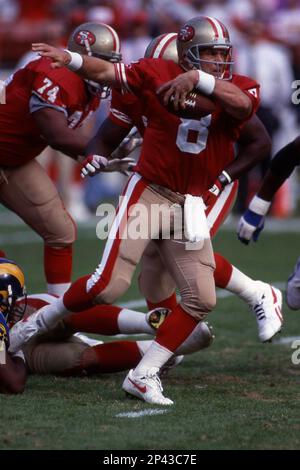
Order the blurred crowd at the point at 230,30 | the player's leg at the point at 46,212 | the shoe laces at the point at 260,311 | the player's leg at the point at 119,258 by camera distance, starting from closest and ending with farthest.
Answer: the player's leg at the point at 119,258
the shoe laces at the point at 260,311
the player's leg at the point at 46,212
the blurred crowd at the point at 230,30

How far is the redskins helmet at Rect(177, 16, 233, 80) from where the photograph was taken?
433 cm

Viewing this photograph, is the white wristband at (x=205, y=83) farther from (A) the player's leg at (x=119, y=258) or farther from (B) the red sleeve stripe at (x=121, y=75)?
(A) the player's leg at (x=119, y=258)

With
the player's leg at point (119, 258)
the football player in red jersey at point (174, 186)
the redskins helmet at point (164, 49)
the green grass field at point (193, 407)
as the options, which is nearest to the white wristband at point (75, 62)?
the football player in red jersey at point (174, 186)

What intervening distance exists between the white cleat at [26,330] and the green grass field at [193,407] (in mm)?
184

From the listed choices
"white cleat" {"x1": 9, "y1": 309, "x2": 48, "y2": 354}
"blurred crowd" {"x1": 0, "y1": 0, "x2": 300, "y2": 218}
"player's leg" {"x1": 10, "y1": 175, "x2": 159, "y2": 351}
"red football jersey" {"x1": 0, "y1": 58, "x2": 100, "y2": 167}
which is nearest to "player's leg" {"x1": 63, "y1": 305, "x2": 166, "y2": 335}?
"white cleat" {"x1": 9, "y1": 309, "x2": 48, "y2": 354}

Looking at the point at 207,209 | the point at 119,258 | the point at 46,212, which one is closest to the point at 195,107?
the point at 119,258

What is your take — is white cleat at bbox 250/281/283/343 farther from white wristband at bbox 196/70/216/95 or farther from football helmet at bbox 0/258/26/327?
white wristband at bbox 196/70/216/95

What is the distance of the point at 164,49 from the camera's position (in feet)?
16.1

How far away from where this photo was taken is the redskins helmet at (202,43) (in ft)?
14.2

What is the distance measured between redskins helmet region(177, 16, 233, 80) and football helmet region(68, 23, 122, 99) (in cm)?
93

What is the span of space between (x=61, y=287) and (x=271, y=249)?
3.85m

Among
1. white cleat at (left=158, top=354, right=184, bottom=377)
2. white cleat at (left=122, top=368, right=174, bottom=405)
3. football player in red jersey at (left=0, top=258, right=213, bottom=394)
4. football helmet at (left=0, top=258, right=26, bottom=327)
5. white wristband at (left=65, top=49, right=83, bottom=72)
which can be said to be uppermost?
white wristband at (left=65, top=49, right=83, bottom=72)

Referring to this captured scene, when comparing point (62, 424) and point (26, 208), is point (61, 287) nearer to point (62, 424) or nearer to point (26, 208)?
point (26, 208)

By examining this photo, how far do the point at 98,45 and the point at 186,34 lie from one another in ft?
3.28
